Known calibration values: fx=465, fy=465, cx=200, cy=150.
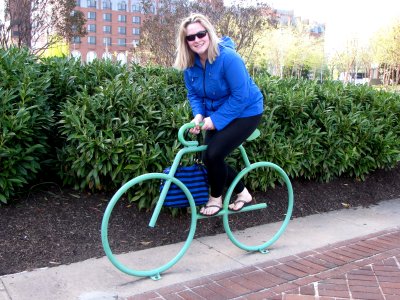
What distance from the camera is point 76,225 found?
4172 mm

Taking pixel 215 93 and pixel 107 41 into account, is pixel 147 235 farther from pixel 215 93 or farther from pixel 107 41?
pixel 107 41

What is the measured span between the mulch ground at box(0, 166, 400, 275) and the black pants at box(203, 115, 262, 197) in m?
0.80

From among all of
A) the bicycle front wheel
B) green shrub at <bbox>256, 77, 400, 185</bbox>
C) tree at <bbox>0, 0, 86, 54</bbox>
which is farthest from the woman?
tree at <bbox>0, 0, 86, 54</bbox>

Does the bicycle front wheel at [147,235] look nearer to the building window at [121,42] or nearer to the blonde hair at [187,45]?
the blonde hair at [187,45]

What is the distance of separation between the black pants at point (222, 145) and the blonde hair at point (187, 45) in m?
0.57

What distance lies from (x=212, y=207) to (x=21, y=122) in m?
1.79

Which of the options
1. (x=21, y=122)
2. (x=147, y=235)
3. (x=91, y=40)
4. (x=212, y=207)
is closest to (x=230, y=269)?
(x=212, y=207)

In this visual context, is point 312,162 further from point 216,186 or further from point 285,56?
point 285,56

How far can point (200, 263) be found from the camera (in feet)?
12.7

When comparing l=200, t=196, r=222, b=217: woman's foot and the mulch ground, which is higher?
l=200, t=196, r=222, b=217: woman's foot

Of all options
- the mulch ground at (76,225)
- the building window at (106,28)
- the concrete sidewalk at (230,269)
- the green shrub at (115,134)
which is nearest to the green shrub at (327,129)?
the mulch ground at (76,225)

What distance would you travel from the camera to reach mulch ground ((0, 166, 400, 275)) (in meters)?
3.75

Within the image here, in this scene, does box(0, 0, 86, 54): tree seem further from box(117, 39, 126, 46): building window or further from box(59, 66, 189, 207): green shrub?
box(117, 39, 126, 46): building window

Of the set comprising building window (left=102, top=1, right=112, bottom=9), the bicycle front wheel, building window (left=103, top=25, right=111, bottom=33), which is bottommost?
the bicycle front wheel
